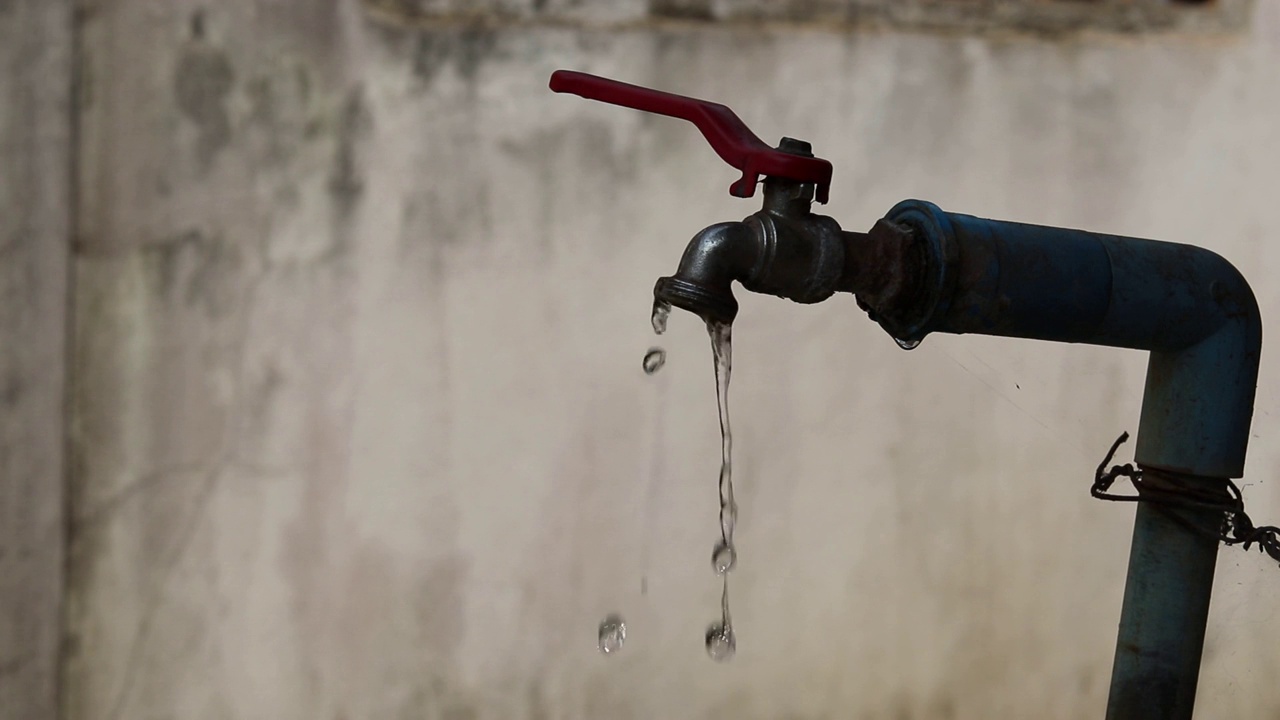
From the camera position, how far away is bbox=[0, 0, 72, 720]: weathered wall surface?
2.09 m

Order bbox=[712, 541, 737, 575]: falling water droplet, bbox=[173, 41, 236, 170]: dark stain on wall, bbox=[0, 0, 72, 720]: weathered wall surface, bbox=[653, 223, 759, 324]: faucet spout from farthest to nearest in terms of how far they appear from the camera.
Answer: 1. bbox=[173, 41, 236, 170]: dark stain on wall
2. bbox=[0, 0, 72, 720]: weathered wall surface
3. bbox=[712, 541, 737, 575]: falling water droplet
4. bbox=[653, 223, 759, 324]: faucet spout

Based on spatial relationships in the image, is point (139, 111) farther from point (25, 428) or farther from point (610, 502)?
point (610, 502)

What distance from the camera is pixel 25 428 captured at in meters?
2.17

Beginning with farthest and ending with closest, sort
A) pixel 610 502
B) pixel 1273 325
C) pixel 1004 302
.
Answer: pixel 610 502
pixel 1273 325
pixel 1004 302

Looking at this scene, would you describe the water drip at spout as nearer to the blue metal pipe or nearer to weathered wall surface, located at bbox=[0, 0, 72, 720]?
weathered wall surface, located at bbox=[0, 0, 72, 720]

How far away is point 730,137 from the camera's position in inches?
33.9

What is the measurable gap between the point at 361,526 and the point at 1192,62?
188cm

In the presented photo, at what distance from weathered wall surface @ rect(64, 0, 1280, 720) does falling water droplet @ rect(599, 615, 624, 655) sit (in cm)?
3

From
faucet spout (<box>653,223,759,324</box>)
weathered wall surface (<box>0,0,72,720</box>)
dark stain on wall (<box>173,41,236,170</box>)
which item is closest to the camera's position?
faucet spout (<box>653,223,759,324</box>)

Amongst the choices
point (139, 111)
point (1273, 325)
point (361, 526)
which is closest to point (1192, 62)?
point (1273, 325)

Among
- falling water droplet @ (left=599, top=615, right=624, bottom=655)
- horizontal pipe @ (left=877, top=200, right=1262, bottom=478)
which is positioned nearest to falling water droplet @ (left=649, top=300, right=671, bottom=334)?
horizontal pipe @ (left=877, top=200, right=1262, bottom=478)

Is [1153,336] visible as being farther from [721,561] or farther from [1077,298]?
[721,561]

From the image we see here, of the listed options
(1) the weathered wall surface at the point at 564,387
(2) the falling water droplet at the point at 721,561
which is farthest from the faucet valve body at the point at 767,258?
(1) the weathered wall surface at the point at 564,387

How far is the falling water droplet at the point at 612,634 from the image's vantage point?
7.41ft
